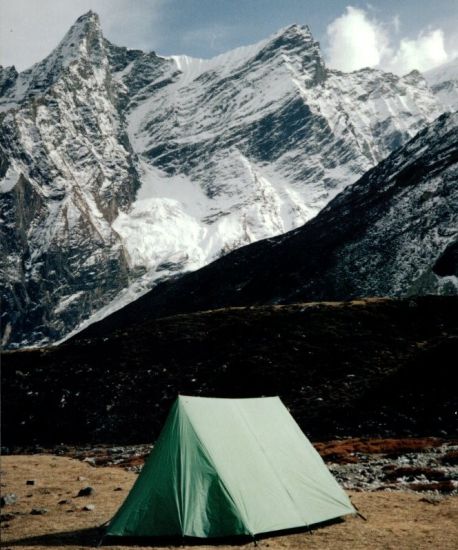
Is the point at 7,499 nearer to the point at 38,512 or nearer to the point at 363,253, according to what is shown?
the point at 38,512

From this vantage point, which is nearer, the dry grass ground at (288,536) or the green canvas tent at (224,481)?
the dry grass ground at (288,536)

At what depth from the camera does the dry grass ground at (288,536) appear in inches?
729

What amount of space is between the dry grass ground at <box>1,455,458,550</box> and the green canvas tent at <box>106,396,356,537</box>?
799 millimetres

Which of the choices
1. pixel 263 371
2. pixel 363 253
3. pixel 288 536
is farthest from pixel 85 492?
pixel 363 253

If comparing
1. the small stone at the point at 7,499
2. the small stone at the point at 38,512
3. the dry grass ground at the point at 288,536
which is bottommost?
the dry grass ground at the point at 288,536

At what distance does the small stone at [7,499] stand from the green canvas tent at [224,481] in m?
9.57

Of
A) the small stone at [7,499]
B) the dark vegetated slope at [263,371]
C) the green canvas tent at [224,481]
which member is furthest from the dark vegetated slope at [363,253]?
the green canvas tent at [224,481]

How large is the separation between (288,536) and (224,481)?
2451mm

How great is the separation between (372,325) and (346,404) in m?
17.5

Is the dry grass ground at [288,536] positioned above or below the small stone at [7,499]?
below

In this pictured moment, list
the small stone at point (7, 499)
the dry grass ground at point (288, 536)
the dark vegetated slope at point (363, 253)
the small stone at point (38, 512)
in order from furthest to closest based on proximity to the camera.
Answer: the dark vegetated slope at point (363, 253) → the small stone at point (7, 499) → the small stone at point (38, 512) → the dry grass ground at point (288, 536)

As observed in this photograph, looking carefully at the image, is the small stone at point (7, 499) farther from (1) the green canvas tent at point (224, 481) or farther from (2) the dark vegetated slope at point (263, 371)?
(2) the dark vegetated slope at point (263, 371)

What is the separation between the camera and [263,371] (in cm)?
5888

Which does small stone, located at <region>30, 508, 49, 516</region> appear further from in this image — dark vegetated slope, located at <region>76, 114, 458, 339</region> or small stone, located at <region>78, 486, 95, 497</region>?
dark vegetated slope, located at <region>76, 114, 458, 339</region>
